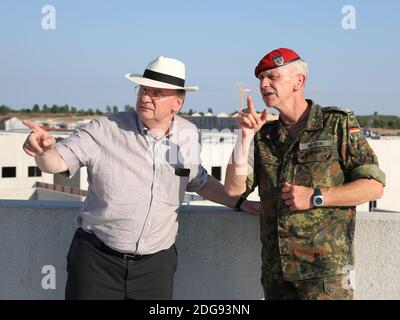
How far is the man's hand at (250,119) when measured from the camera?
2910mm

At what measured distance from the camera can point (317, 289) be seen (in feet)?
9.71

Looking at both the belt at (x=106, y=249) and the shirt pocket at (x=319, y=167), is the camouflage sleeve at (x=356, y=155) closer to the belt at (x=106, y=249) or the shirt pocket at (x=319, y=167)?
the shirt pocket at (x=319, y=167)

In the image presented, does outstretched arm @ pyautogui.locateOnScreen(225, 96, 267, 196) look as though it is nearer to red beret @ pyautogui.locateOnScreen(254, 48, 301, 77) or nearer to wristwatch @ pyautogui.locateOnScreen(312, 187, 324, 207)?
red beret @ pyautogui.locateOnScreen(254, 48, 301, 77)

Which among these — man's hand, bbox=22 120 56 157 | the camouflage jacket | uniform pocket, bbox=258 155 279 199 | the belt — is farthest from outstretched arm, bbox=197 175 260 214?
man's hand, bbox=22 120 56 157

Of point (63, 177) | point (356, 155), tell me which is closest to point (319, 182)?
point (356, 155)

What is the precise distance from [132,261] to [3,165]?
104ft

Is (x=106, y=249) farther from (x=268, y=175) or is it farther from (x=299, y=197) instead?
→ (x=299, y=197)

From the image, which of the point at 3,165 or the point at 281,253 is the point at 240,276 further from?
the point at 3,165

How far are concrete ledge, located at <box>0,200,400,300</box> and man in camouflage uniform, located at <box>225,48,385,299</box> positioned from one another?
0.63 meters

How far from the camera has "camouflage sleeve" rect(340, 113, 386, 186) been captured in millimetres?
2896

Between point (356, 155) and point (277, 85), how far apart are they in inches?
21.8

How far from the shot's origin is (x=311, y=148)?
304 centimetres

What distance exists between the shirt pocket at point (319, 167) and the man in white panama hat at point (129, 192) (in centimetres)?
A: 74

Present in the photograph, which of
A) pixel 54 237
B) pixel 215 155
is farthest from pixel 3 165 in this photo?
pixel 54 237
